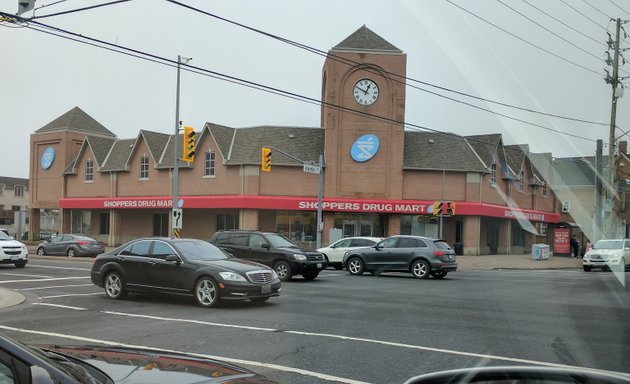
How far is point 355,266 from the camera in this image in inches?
862

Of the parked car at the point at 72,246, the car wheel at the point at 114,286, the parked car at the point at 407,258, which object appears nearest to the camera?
the car wheel at the point at 114,286

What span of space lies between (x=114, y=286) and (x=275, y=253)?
235 inches

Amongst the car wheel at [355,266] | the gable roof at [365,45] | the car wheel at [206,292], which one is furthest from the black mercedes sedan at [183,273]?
the gable roof at [365,45]

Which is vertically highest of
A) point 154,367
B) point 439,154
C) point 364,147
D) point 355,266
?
point 364,147

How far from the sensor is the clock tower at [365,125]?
4016 cm

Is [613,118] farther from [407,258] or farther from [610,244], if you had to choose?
[407,258]

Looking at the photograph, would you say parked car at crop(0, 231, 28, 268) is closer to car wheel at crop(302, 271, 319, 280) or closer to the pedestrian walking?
car wheel at crop(302, 271, 319, 280)

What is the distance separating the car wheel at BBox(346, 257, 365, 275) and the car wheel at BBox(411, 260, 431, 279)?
2.09 m

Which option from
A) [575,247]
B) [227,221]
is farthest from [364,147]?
[575,247]

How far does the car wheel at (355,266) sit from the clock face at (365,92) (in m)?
20.9

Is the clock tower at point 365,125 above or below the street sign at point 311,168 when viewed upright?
above

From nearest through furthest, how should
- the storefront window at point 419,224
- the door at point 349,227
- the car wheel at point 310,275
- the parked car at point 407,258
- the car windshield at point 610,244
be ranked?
the car wheel at point 310,275 → the parked car at point 407,258 → the car windshield at point 610,244 → the door at point 349,227 → the storefront window at point 419,224

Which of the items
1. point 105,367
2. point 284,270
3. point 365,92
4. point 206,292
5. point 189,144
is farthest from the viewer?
point 365,92

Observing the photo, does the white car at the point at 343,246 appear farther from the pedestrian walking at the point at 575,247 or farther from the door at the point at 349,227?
the pedestrian walking at the point at 575,247
